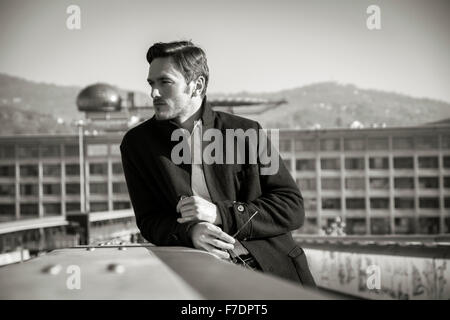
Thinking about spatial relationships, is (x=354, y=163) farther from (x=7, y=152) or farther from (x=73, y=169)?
(x=7, y=152)

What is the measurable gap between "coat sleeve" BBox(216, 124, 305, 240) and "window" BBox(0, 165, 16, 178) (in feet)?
210

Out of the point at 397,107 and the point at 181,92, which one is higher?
the point at 397,107

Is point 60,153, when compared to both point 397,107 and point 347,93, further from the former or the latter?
point 347,93

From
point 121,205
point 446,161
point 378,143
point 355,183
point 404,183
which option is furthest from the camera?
point 121,205

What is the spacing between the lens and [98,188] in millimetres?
62094

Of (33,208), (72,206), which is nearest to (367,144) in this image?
(72,206)

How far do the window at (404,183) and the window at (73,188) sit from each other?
30803 mm

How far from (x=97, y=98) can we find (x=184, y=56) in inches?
2263

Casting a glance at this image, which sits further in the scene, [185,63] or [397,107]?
[397,107]

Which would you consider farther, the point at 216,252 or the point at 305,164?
the point at 305,164

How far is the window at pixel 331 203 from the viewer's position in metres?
61.5

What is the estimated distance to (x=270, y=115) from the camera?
6644 inches

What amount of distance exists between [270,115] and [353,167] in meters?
108
